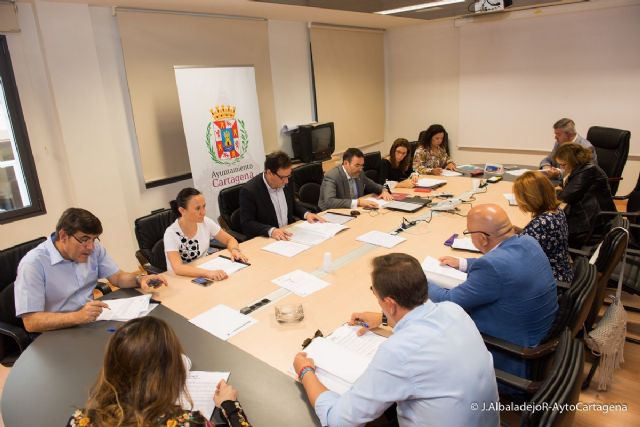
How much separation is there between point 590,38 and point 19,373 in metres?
6.77

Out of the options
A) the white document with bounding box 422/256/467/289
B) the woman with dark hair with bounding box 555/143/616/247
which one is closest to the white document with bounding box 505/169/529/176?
the woman with dark hair with bounding box 555/143/616/247

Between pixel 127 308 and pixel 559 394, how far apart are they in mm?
1843

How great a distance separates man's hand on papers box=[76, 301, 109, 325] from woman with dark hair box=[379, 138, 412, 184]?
3.57m

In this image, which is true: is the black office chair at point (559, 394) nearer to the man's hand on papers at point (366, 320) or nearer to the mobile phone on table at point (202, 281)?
the man's hand on papers at point (366, 320)

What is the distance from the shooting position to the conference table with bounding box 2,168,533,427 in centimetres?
146


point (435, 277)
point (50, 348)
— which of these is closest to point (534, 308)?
point (435, 277)

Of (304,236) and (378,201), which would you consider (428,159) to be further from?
(304,236)

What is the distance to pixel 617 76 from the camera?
5492 mm

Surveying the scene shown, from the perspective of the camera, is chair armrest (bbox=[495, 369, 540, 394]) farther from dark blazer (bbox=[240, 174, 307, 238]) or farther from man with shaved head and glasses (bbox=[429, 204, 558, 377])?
dark blazer (bbox=[240, 174, 307, 238])

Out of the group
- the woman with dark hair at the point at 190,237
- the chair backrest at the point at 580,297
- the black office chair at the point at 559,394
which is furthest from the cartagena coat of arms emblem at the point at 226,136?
the black office chair at the point at 559,394

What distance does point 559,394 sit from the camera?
1.12 meters

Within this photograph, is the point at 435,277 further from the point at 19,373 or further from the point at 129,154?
the point at 129,154

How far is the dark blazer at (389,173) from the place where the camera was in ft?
16.4

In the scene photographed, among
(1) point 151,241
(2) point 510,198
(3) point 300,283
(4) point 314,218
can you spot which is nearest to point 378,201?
(4) point 314,218
